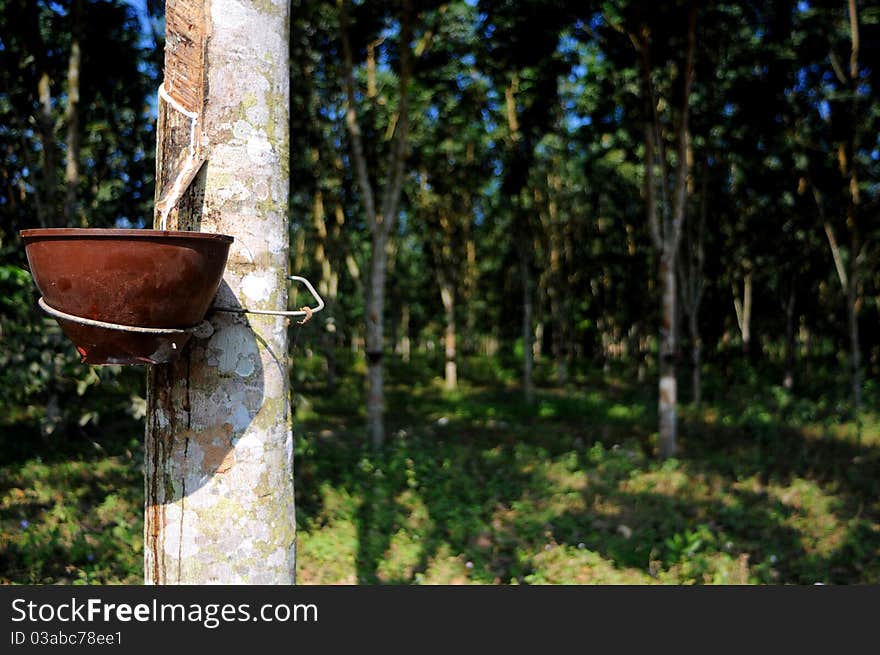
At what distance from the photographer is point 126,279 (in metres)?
1.37

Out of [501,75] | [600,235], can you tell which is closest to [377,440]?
[501,75]

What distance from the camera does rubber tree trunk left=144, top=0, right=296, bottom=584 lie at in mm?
1521

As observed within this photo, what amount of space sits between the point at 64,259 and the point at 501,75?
446 inches

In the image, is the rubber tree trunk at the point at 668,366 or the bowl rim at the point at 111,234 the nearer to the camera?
the bowl rim at the point at 111,234

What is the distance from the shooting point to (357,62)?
10375 mm

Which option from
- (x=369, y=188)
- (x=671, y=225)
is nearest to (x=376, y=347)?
(x=369, y=188)

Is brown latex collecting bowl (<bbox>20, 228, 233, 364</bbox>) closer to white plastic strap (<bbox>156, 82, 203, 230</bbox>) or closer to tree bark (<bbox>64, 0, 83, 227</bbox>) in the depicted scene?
white plastic strap (<bbox>156, 82, 203, 230</bbox>)

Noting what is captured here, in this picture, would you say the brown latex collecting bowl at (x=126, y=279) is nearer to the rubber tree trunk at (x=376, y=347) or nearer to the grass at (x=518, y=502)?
the grass at (x=518, y=502)

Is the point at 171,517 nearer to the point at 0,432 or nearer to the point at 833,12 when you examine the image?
the point at 0,432

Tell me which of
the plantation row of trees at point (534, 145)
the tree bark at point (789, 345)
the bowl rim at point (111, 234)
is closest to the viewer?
the bowl rim at point (111, 234)

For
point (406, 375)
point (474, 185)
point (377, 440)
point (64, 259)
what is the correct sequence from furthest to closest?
point (406, 375)
point (474, 185)
point (377, 440)
point (64, 259)

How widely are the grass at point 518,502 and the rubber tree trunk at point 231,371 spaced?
4.08 meters

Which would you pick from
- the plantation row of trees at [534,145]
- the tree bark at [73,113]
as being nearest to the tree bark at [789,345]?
the plantation row of trees at [534,145]

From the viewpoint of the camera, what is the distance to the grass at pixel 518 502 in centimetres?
558
